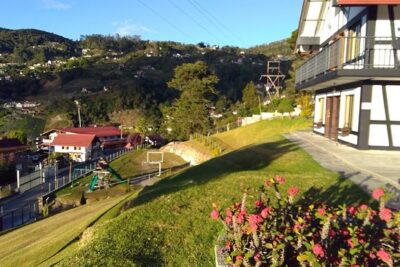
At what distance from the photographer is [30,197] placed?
31.2 meters

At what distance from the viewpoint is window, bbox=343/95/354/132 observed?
15875mm

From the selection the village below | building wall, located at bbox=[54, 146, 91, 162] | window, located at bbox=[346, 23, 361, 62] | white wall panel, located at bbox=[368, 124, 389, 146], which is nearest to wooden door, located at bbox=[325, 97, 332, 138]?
the village below

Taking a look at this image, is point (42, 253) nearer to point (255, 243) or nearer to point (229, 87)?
point (255, 243)

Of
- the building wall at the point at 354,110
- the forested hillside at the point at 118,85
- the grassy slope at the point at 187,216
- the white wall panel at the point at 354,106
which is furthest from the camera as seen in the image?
the forested hillside at the point at 118,85

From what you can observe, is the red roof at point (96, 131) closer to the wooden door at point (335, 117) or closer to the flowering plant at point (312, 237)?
the wooden door at point (335, 117)

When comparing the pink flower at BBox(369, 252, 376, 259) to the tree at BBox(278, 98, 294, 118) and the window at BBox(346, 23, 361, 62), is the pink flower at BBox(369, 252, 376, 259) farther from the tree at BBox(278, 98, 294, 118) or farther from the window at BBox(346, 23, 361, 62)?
the tree at BBox(278, 98, 294, 118)

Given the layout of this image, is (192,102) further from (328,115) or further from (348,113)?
(348,113)

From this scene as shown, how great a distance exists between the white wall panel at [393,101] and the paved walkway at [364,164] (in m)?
1.48

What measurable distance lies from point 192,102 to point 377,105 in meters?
40.8

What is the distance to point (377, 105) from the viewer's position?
14258 mm

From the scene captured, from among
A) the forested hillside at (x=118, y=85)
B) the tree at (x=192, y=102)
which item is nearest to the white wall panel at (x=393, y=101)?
the tree at (x=192, y=102)

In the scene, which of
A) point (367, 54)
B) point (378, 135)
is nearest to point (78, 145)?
point (378, 135)

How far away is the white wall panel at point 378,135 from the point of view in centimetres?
1441

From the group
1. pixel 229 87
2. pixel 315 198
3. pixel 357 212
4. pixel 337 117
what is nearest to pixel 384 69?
pixel 337 117
